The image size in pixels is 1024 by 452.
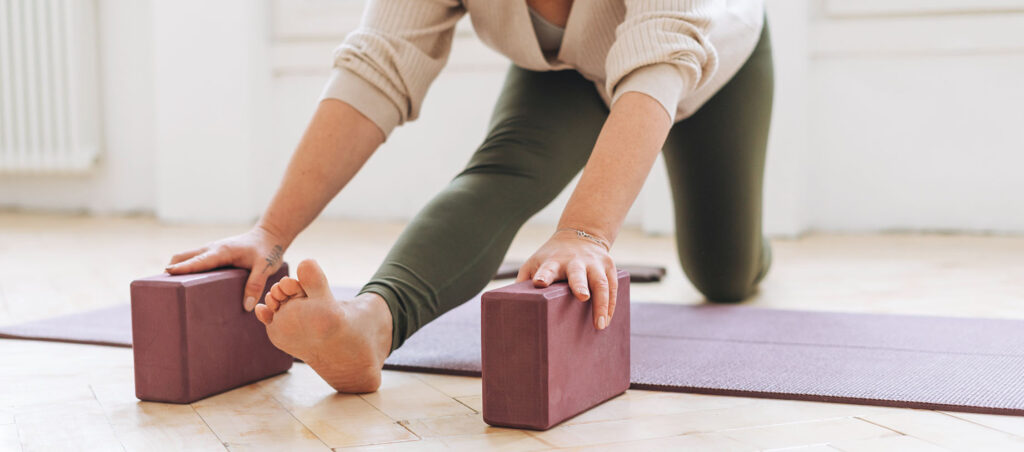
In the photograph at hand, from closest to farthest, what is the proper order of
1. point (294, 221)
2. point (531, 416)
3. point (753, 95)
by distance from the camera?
point (531, 416) < point (294, 221) < point (753, 95)

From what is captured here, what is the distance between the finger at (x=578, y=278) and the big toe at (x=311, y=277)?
25 cm

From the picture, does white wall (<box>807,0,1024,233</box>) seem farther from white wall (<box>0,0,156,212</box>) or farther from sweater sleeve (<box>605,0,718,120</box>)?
white wall (<box>0,0,156,212</box>)

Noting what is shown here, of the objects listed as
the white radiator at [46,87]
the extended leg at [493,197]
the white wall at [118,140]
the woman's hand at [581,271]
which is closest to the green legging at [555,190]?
the extended leg at [493,197]

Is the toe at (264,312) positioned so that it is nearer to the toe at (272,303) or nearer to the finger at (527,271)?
the toe at (272,303)

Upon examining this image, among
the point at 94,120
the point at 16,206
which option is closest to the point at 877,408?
the point at 94,120

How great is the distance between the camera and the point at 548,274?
941 mm

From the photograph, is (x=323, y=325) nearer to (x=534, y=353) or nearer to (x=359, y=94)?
(x=534, y=353)

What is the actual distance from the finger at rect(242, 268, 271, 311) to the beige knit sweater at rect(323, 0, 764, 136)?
254mm

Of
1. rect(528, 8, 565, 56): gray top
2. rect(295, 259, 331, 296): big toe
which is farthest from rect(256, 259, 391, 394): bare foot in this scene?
rect(528, 8, 565, 56): gray top

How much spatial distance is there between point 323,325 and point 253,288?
0.66 feet

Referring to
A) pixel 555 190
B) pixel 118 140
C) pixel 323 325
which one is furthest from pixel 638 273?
pixel 118 140

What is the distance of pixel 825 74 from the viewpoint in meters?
3.07

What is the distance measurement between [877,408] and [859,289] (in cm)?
102

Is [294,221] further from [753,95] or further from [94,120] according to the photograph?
[94,120]
